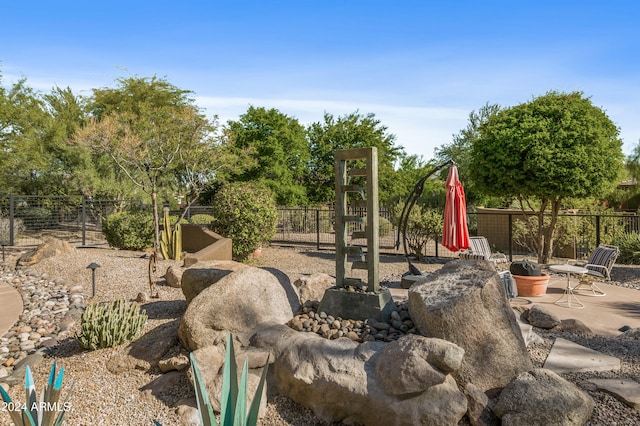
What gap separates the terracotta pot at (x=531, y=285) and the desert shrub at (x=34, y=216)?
773 inches

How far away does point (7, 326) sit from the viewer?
5965 millimetres

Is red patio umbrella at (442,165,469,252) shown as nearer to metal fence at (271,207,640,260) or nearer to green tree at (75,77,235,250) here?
metal fence at (271,207,640,260)

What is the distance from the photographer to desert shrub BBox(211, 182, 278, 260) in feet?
37.6

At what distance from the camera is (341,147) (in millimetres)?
23969

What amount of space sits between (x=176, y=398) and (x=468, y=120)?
30721 mm

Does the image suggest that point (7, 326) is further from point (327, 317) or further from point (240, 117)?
point (240, 117)

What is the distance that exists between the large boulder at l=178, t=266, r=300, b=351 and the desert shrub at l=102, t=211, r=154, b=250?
8380 millimetres

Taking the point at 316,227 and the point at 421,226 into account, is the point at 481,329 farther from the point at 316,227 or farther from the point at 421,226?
the point at 316,227

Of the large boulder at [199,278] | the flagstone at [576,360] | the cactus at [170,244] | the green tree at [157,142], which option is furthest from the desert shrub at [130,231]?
the flagstone at [576,360]

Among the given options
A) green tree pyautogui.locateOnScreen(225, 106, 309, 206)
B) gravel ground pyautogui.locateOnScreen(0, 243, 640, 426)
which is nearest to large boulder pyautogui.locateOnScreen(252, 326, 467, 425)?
gravel ground pyautogui.locateOnScreen(0, 243, 640, 426)

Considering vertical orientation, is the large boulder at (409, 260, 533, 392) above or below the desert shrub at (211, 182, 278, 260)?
below

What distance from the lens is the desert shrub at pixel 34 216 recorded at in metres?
19.9

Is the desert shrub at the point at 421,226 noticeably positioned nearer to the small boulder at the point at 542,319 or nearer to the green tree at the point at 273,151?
the small boulder at the point at 542,319

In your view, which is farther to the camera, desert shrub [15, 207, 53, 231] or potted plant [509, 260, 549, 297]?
desert shrub [15, 207, 53, 231]
